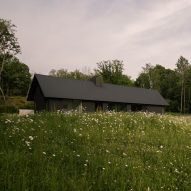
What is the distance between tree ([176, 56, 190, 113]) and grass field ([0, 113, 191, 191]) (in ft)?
245

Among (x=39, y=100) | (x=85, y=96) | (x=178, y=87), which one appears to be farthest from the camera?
(x=178, y=87)

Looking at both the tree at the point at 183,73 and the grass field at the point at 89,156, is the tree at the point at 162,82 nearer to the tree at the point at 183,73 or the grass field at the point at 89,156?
the tree at the point at 183,73

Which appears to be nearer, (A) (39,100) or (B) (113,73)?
(A) (39,100)

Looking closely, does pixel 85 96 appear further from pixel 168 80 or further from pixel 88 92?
pixel 168 80

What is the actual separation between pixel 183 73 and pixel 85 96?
149 ft

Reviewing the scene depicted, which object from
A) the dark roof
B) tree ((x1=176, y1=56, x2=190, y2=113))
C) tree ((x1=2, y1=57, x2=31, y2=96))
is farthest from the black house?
tree ((x1=2, y1=57, x2=31, y2=96))

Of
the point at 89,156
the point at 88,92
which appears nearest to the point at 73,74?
the point at 88,92

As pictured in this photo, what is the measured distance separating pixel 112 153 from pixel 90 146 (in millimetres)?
864

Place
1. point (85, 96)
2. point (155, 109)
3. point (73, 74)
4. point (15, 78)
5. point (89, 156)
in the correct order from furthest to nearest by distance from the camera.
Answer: point (73, 74)
point (15, 78)
point (155, 109)
point (85, 96)
point (89, 156)

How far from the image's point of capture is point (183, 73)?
9381 cm

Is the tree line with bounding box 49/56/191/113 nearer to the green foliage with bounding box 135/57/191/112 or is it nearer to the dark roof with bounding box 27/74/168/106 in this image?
the green foliage with bounding box 135/57/191/112

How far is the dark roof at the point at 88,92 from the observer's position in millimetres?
52719

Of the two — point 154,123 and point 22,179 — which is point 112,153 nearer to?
point 22,179

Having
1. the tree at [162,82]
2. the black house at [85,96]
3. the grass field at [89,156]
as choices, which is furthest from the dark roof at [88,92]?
the grass field at [89,156]
